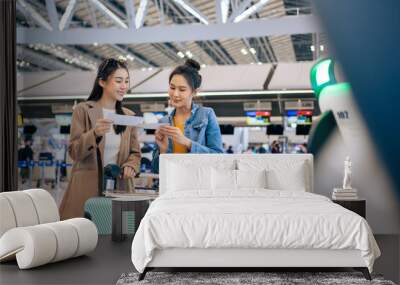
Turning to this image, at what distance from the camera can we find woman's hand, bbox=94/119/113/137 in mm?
7027

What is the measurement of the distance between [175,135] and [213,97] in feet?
2.25

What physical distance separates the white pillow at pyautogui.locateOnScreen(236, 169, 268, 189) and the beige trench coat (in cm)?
164

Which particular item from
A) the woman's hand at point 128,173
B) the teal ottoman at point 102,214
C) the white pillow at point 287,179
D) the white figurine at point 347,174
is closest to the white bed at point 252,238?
the white pillow at point 287,179

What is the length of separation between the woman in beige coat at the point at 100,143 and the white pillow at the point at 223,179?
57.0 inches

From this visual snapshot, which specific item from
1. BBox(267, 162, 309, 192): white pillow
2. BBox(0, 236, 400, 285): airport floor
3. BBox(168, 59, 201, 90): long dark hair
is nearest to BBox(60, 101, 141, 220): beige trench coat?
BBox(168, 59, 201, 90): long dark hair

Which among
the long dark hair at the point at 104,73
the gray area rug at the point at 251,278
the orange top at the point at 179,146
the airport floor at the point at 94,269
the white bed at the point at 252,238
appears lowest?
the airport floor at the point at 94,269

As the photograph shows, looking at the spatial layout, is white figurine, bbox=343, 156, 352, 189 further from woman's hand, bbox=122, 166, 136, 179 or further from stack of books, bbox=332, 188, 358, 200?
woman's hand, bbox=122, 166, 136, 179

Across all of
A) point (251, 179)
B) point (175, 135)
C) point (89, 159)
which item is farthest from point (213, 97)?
point (89, 159)

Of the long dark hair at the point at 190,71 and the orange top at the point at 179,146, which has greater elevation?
the long dark hair at the point at 190,71

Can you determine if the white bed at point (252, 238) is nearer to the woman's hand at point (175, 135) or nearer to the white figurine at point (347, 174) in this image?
the white figurine at point (347, 174)

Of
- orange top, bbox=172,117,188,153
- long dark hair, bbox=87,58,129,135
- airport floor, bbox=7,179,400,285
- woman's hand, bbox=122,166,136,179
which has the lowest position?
airport floor, bbox=7,179,400,285

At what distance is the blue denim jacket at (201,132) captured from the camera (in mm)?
6832

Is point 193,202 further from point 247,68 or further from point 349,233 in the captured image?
point 247,68

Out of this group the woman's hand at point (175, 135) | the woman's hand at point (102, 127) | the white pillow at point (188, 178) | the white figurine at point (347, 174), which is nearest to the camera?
the white pillow at point (188, 178)
